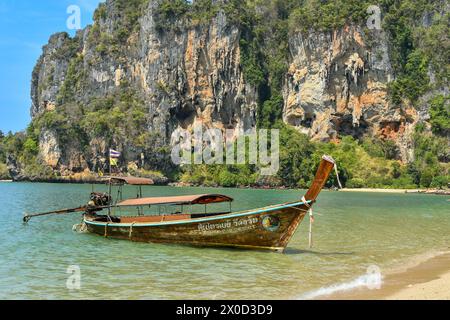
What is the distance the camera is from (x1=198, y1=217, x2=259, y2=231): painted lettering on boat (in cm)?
1647

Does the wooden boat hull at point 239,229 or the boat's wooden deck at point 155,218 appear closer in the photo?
the wooden boat hull at point 239,229

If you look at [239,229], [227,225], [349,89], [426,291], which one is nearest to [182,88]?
[349,89]

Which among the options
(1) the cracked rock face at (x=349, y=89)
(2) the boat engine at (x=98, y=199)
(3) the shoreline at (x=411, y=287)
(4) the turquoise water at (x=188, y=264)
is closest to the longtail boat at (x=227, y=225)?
(4) the turquoise water at (x=188, y=264)

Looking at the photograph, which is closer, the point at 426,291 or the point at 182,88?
the point at 426,291

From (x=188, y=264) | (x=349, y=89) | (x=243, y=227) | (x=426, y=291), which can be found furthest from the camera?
(x=349, y=89)

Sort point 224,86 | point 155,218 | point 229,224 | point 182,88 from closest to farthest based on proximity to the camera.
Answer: point 229,224, point 155,218, point 182,88, point 224,86

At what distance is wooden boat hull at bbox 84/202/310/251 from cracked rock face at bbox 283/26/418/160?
83307 millimetres

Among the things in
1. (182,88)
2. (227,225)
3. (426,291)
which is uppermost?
(182,88)

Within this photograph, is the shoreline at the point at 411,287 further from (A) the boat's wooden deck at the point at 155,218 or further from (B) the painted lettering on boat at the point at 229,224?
(A) the boat's wooden deck at the point at 155,218

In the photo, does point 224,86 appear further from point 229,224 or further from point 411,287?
point 411,287

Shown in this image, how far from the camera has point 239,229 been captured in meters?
16.8

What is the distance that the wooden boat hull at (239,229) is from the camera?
16.1 metres

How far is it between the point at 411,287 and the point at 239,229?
665cm

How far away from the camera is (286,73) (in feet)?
366
